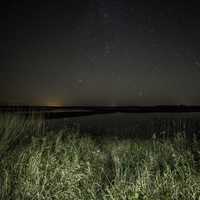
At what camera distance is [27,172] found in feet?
13.4

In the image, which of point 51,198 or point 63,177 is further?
point 63,177

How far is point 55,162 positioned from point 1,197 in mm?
1414

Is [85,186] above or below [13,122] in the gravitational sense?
below

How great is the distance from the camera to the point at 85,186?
153 inches

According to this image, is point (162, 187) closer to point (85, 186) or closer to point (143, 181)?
point (143, 181)

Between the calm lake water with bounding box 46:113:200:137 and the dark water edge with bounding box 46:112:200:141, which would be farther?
the calm lake water with bounding box 46:113:200:137

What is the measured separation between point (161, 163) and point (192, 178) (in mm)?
1506

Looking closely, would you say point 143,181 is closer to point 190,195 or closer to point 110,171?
point 190,195

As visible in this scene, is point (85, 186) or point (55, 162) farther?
point (55, 162)

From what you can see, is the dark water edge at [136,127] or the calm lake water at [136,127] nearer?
the dark water edge at [136,127]

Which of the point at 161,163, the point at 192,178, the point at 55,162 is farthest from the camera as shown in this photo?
the point at 161,163

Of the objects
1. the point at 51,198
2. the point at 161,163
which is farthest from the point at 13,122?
the point at 51,198

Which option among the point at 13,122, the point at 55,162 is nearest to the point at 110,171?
the point at 55,162

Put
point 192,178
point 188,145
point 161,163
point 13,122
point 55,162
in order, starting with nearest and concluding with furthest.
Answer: point 192,178
point 55,162
point 161,163
point 188,145
point 13,122
